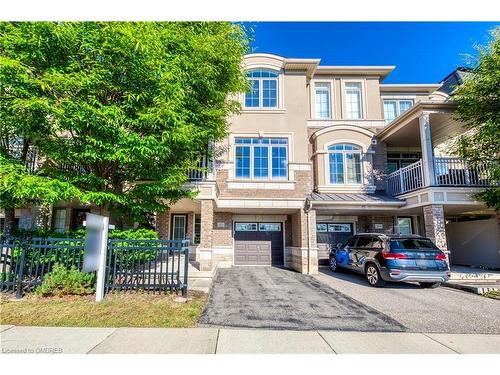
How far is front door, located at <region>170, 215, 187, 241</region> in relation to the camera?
14.0 meters

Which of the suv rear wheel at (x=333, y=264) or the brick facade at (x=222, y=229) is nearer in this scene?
the suv rear wheel at (x=333, y=264)

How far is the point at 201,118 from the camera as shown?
8.87 meters

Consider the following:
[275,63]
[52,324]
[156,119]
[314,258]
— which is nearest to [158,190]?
[156,119]

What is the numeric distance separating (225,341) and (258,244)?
32.3 ft

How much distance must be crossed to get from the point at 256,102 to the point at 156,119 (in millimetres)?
8143

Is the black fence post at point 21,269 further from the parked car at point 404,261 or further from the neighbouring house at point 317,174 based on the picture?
the parked car at point 404,261

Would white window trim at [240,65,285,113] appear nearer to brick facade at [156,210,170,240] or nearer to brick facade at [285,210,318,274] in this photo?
brick facade at [285,210,318,274]

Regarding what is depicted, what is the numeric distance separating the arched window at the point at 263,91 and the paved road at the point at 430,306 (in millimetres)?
9293

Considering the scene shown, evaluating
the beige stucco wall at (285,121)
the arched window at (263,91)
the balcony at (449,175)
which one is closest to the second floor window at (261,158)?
the beige stucco wall at (285,121)

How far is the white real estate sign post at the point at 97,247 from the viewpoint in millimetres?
6180

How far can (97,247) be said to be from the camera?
6488mm

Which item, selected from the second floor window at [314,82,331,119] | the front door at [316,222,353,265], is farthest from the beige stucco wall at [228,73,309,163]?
the front door at [316,222,353,265]

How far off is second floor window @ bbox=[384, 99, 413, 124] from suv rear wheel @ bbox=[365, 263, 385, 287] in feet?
34.6
